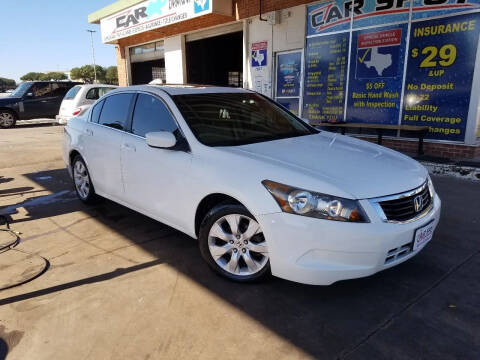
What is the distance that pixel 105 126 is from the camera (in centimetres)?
441

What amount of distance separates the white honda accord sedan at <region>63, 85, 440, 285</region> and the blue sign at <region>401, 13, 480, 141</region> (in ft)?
14.3

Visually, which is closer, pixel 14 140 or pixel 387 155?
pixel 387 155

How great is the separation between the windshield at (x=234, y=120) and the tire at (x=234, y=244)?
0.66 metres

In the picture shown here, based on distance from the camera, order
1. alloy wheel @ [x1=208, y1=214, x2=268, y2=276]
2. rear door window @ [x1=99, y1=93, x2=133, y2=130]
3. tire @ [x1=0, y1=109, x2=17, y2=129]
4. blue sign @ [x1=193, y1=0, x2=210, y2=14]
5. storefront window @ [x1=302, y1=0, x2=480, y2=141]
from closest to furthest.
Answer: alloy wheel @ [x1=208, y1=214, x2=268, y2=276]
rear door window @ [x1=99, y1=93, x2=133, y2=130]
storefront window @ [x1=302, y1=0, x2=480, y2=141]
blue sign @ [x1=193, y1=0, x2=210, y2=14]
tire @ [x1=0, y1=109, x2=17, y2=129]

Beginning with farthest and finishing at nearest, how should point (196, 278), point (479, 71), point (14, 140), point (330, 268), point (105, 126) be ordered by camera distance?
point (14, 140) → point (479, 71) → point (105, 126) → point (196, 278) → point (330, 268)

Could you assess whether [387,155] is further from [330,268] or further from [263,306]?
[263,306]

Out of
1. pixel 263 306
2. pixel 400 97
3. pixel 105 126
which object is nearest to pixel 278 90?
pixel 400 97

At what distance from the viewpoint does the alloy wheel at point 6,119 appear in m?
15.6

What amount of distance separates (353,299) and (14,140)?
12.0 meters

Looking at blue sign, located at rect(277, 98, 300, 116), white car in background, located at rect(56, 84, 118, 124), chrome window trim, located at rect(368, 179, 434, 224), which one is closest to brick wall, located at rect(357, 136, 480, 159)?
blue sign, located at rect(277, 98, 300, 116)

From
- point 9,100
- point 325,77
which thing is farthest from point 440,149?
point 9,100

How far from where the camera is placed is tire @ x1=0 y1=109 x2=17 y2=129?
15586mm

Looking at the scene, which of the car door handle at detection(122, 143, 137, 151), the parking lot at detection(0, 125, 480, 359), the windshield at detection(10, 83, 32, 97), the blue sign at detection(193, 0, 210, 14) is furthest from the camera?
the windshield at detection(10, 83, 32, 97)

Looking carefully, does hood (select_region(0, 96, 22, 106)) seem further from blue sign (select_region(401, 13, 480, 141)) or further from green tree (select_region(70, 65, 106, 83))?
green tree (select_region(70, 65, 106, 83))
